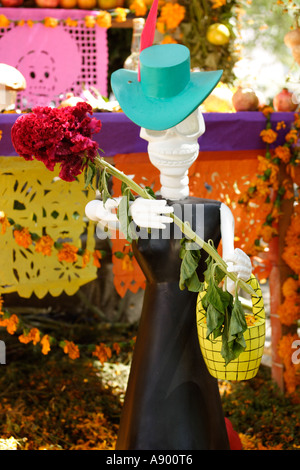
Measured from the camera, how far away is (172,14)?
12.3 ft

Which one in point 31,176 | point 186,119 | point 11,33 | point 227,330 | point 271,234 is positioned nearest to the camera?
point 227,330

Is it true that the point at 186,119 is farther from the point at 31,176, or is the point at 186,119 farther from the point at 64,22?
the point at 64,22

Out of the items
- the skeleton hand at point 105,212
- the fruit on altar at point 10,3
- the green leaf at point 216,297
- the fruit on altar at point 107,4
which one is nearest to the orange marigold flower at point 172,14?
the fruit on altar at point 107,4

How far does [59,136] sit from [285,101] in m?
1.46

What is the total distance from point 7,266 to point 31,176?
37 centimetres

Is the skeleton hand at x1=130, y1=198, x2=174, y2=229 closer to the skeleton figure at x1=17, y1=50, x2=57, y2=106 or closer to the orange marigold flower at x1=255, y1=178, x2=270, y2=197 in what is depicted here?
the orange marigold flower at x1=255, y1=178, x2=270, y2=197

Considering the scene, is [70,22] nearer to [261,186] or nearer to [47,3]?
[47,3]

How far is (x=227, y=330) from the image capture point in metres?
1.80

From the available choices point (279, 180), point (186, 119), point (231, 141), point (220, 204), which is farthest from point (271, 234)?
point (186, 119)

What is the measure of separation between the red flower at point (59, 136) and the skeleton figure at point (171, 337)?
0.27 meters

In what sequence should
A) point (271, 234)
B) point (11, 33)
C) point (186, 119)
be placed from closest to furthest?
point (186, 119) < point (271, 234) < point (11, 33)

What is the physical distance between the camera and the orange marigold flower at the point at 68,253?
106 inches

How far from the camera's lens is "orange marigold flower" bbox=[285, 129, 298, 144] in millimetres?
2824

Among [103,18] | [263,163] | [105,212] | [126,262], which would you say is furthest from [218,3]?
[105,212]
